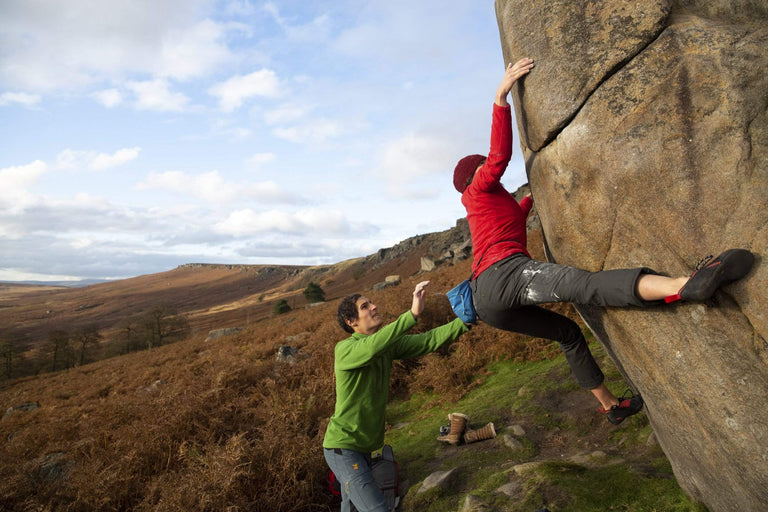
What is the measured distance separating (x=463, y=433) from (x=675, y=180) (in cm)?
468

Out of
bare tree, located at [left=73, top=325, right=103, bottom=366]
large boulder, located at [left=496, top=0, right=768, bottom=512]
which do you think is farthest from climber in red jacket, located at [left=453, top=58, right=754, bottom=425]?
A: bare tree, located at [left=73, top=325, right=103, bottom=366]

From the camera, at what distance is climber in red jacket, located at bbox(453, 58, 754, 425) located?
299 centimetres

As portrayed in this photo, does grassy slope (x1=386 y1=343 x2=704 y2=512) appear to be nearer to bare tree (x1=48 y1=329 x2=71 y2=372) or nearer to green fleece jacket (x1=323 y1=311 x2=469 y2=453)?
green fleece jacket (x1=323 y1=311 x2=469 y2=453)

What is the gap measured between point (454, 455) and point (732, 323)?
414cm

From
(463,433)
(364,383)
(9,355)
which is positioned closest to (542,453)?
(463,433)

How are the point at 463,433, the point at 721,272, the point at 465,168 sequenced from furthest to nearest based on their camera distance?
the point at 463,433 < the point at 465,168 < the point at 721,272

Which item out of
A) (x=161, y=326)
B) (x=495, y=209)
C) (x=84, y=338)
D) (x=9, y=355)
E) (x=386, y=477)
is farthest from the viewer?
(x=161, y=326)

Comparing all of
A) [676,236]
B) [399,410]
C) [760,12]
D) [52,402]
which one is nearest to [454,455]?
[399,410]

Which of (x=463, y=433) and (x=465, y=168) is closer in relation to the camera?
(x=465, y=168)

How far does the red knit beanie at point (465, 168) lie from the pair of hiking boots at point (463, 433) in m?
3.67

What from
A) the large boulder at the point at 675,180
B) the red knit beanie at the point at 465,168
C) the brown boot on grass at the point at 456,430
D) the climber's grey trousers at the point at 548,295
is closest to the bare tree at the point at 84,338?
the brown boot on grass at the point at 456,430

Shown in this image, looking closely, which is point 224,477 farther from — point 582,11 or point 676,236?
point 582,11

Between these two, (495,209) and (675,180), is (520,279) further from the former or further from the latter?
(675,180)

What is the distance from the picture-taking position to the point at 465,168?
4.38 m
